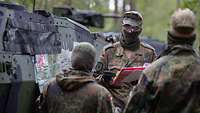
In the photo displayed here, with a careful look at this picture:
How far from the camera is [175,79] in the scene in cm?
562

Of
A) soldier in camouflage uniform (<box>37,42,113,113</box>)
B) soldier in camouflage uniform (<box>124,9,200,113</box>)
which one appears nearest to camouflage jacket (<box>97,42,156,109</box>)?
soldier in camouflage uniform (<box>37,42,113,113</box>)

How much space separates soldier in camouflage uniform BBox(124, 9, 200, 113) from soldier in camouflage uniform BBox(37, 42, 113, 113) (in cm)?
70

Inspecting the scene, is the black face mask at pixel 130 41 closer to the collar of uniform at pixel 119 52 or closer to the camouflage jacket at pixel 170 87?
the collar of uniform at pixel 119 52

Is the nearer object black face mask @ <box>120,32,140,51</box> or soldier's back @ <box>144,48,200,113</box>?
soldier's back @ <box>144,48,200,113</box>

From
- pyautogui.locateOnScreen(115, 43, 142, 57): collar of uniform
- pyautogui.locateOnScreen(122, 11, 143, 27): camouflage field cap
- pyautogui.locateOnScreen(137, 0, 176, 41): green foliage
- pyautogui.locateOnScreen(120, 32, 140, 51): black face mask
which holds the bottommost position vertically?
pyautogui.locateOnScreen(137, 0, 176, 41): green foliage

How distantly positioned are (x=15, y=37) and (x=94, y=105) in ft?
6.54

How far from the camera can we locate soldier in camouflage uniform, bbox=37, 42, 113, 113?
636 cm

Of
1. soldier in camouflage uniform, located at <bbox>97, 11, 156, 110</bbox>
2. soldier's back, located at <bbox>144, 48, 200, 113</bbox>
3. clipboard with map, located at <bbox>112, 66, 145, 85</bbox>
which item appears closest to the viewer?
soldier's back, located at <bbox>144, 48, 200, 113</bbox>

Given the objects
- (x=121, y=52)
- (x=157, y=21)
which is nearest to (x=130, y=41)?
(x=121, y=52)

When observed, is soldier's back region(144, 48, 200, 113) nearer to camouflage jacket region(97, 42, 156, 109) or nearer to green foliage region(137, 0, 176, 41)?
camouflage jacket region(97, 42, 156, 109)

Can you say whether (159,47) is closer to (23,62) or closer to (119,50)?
(119,50)

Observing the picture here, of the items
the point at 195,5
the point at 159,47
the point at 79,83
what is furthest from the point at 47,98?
the point at 195,5

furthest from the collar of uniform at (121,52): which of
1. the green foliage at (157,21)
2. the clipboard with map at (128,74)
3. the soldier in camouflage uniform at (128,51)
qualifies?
the green foliage at (157,21)

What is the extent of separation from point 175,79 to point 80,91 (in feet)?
3.61
